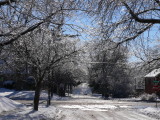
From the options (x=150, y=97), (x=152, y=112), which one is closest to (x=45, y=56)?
(x=152, y=112)

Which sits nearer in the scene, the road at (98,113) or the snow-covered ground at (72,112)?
the snow-covered ground at (72,112)

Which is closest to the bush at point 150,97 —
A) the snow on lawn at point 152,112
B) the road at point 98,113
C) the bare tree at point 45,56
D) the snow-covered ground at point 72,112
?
the road at point 98,113

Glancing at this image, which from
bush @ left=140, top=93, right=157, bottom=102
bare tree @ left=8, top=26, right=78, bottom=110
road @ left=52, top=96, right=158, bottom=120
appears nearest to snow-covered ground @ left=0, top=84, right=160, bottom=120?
road @ left=52, top=96, right=158, bottom=120

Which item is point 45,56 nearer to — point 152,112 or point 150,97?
point 152,112

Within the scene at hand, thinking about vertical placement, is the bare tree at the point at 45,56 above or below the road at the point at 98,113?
above

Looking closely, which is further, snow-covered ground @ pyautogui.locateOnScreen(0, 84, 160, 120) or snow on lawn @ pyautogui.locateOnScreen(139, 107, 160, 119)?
snow on lawn @ pyautogui.locateOnScreen(139, 107, 160, 119)

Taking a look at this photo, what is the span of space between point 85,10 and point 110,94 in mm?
51062

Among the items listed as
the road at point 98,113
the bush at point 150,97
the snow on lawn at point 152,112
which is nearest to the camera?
the road at point 98,113

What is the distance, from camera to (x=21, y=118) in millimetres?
14500

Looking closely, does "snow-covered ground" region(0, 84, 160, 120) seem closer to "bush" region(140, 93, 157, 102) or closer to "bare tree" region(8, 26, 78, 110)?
"bare tree" region(8, 26, 78, 110)

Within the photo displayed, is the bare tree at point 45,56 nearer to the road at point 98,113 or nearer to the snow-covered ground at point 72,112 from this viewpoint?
the snow-covered ground at point 72,112

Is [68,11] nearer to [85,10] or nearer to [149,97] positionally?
[85,10]

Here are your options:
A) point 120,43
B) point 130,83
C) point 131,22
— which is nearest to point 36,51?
point 120,43

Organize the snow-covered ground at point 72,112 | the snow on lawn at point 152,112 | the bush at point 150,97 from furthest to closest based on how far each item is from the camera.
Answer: the bush at point 150,97, the snow on lawn at point 152,112, the snow-covered ground at point 72,112
